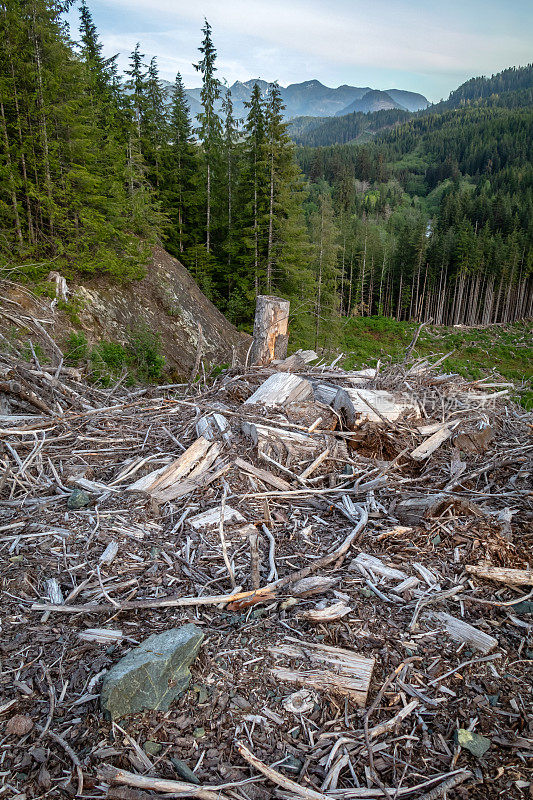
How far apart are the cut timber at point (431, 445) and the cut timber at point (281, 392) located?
4.81 feet

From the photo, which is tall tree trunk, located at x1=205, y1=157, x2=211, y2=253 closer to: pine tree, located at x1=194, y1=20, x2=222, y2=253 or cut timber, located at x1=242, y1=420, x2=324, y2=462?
pine tree, located at x1=194, y1=20, x2=222, y2=253

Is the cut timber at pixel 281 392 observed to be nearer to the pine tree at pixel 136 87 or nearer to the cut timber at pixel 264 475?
the cut timber at pixel 264 475

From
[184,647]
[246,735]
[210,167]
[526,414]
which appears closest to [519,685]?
[246,735]

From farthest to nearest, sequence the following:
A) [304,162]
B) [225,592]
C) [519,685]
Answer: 1. [304,162]
2. [225,592]
3. [519,685]

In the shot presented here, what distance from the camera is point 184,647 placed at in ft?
7.35

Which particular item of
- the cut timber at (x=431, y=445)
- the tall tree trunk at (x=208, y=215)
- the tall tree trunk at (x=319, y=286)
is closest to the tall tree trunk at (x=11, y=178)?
the cut timber at (x=431, y=445)

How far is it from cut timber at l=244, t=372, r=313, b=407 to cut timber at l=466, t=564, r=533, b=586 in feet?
9.22

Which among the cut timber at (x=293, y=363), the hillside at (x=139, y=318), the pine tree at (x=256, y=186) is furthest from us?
the pine tree at (x=256, y=186)

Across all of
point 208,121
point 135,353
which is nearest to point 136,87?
point 208,121

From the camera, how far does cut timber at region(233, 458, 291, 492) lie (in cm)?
411

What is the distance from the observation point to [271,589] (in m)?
2.79

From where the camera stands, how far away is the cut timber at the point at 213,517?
11.6ft

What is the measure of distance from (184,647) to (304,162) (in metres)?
125

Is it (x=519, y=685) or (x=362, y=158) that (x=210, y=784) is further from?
(x=362, y=158)
